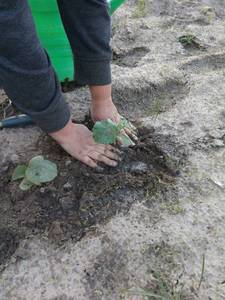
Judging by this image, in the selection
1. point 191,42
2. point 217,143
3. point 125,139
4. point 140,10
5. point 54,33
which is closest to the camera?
point 125,139

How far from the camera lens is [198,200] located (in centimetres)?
134

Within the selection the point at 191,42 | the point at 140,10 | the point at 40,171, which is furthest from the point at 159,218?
the point at 140,10

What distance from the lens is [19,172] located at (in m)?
1.38

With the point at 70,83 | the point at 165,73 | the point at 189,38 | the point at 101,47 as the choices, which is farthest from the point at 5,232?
the point at 189,38

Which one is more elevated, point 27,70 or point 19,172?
point 27,70

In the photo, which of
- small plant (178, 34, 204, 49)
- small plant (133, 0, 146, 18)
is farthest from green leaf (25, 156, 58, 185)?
small plant (133, 0, 146, 18)

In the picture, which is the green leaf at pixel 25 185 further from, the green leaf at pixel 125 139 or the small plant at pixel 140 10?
the small plant at pixel 140 10

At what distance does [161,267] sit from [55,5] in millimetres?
973

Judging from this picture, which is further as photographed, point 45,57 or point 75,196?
point 75,196

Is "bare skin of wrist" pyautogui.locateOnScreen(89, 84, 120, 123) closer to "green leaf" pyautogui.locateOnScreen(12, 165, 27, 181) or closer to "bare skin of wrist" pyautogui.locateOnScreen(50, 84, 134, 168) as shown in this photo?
"bare skin of wrist" pyautogui.locateOnScreen(50, 84, 134, 168)

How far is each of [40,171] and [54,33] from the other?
0.60m

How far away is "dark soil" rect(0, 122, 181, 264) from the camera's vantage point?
126 centimetres

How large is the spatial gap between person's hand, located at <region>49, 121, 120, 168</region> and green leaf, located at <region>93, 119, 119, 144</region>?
0.25 ft

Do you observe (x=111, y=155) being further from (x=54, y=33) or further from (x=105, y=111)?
(x=54, y=33)
